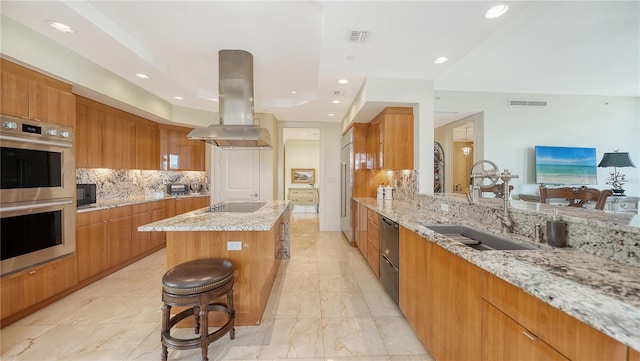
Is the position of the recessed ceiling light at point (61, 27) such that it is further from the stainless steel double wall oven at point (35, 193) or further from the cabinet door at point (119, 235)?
the cabinet door at point (119, 235)

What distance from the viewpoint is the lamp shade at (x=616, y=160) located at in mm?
3887

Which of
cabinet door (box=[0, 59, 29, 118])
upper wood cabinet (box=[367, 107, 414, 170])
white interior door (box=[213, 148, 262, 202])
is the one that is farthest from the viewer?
white interior door (box=[213, 148, 262, 202])

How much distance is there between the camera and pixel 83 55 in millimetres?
2650

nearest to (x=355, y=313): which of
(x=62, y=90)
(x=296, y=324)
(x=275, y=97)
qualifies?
(x=296, y=324)

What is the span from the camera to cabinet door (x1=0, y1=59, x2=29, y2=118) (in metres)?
2.04

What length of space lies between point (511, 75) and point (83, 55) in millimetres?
5611

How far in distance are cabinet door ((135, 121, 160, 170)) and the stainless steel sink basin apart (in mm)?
4737

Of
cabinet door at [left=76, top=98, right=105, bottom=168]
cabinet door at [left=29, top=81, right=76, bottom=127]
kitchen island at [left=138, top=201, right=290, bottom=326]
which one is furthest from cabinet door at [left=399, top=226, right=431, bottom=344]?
cabinet door at [left=76, top=98, right=105, bottom=168]

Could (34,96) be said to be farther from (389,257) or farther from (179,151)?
(389,257)

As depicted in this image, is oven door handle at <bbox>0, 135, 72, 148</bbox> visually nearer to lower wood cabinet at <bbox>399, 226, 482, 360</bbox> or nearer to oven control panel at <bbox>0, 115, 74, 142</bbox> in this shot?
oven control panel at <bbox>0, 115, 74, 142</bbox>

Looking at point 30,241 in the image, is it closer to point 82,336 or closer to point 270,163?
point 82,336

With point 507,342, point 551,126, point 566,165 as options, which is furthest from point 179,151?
point 566,165

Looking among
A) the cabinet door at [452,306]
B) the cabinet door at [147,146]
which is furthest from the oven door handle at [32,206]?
the cabinet door at [452,306]

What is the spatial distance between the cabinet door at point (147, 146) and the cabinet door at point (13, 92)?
1979mm
